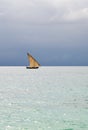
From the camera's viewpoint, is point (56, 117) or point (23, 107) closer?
point (56, 117)

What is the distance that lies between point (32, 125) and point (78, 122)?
13.3ft

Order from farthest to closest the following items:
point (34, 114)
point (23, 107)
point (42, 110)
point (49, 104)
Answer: point (49, 104), point (23, 107), point (42, 110), point (34, 114)

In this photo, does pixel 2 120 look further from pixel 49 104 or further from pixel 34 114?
pixel 49 104

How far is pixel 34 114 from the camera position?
38.4 metres

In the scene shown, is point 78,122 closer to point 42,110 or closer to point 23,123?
point 23,123

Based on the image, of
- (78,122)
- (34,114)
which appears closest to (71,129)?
(78,122)

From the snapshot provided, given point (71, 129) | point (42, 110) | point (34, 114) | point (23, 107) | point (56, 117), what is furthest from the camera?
point (23, 107)

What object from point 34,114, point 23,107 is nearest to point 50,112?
point 34,114

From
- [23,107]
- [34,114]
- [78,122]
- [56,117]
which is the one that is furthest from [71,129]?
[23,107]

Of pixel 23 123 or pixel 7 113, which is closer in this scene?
pixel 23 123

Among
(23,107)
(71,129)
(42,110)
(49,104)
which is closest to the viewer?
(71,129)

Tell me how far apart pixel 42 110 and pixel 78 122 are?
→ 8.24m

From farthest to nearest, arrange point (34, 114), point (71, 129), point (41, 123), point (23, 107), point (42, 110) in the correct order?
1. point (23, 107)
2. point (42, 110)
3. point (34, 114)
4. point (41, 123)
5. point (71, 129)

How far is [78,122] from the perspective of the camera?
3369 cm
